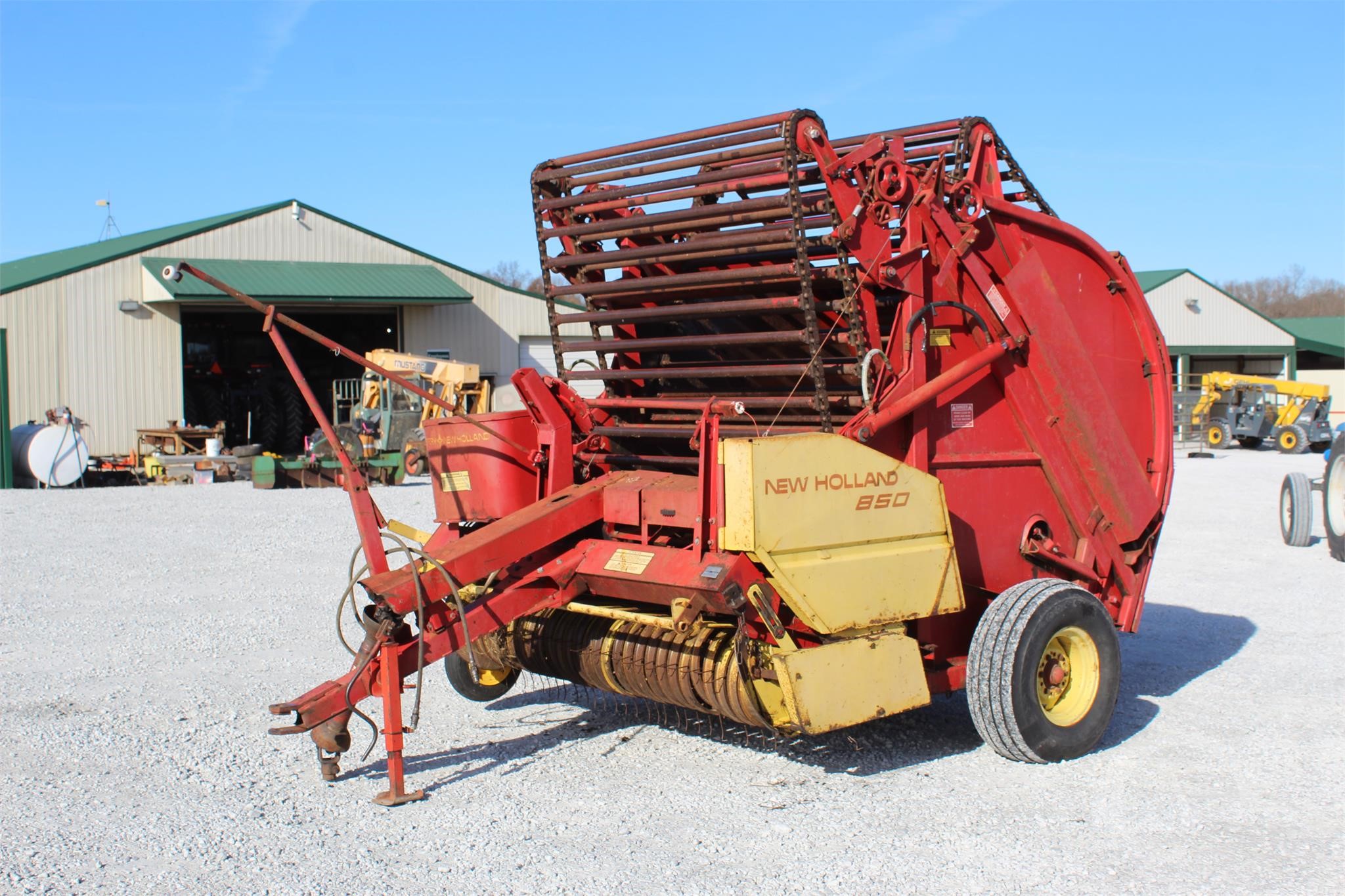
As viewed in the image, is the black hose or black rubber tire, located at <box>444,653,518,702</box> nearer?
the black hose

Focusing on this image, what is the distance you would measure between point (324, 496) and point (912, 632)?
14788 mm

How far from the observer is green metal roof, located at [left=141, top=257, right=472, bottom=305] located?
87.6ft

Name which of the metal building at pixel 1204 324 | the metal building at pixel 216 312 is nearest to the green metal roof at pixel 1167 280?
the metal building at pixel 1204 324

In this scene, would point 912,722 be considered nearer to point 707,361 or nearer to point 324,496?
point 707,361

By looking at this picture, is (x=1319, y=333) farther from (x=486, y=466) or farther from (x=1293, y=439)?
(x=486, y=466)

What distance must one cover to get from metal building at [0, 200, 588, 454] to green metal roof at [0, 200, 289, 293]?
0.05 m

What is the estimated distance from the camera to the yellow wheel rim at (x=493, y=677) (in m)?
6.69

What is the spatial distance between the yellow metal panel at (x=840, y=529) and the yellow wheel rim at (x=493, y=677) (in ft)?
7.48

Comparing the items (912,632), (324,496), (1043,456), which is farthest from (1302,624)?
(324,496)

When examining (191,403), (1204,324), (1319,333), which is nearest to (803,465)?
(191,403)

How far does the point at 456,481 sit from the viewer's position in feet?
20.6

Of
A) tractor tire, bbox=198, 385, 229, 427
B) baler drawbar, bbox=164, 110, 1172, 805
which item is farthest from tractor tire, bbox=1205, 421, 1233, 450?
baler drawbar, bbox=164, 110, 1172, 805

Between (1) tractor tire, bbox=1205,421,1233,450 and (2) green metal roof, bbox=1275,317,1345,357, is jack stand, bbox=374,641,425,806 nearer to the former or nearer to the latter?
(1) tractor tire, bbox=1205,421,1233,450

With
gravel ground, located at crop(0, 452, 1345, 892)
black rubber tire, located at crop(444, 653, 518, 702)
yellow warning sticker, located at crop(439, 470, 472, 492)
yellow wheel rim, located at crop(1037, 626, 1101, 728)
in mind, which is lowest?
gravel ground, located at crop(0, 452, 1345, 892)
